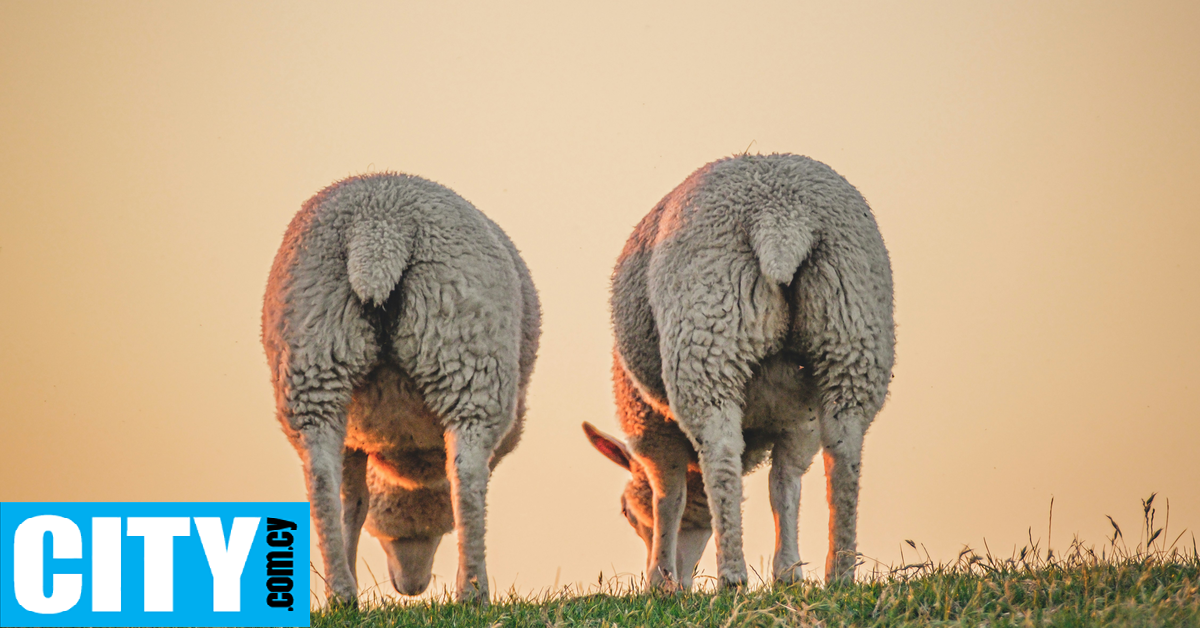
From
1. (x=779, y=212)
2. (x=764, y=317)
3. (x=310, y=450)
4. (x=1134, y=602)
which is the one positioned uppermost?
(x=779, y=212)

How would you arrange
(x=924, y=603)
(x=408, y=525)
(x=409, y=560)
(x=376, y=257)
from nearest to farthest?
(x=924, y=603)
(x=376, y=257)
(x=408, y=525)
(x=409, y=560)

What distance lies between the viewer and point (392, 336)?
5758mm

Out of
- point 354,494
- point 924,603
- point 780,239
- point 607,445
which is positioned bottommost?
point 924,603

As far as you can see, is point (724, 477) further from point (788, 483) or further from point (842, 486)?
point (788, 483)

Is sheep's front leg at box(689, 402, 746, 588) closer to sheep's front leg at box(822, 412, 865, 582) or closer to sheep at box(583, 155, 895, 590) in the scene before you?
sheep at box(583, 155, 895, 590)

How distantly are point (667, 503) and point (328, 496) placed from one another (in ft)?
8.97

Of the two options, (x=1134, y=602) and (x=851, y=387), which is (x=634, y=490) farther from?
(x=1134, y=602)

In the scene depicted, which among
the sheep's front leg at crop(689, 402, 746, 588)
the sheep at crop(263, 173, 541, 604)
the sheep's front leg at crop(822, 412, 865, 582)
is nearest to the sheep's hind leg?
the sheep's front leg at crop(689, 402, 746, 588)

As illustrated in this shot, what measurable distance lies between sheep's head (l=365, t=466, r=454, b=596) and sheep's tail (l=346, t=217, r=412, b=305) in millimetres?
2402

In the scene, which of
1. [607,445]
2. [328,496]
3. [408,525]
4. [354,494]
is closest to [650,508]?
[607,445]

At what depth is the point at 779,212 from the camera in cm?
574

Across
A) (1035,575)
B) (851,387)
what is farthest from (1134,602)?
(851,387)

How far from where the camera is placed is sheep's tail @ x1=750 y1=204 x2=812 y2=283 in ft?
18.1

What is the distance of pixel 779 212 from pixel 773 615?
7.39ft
